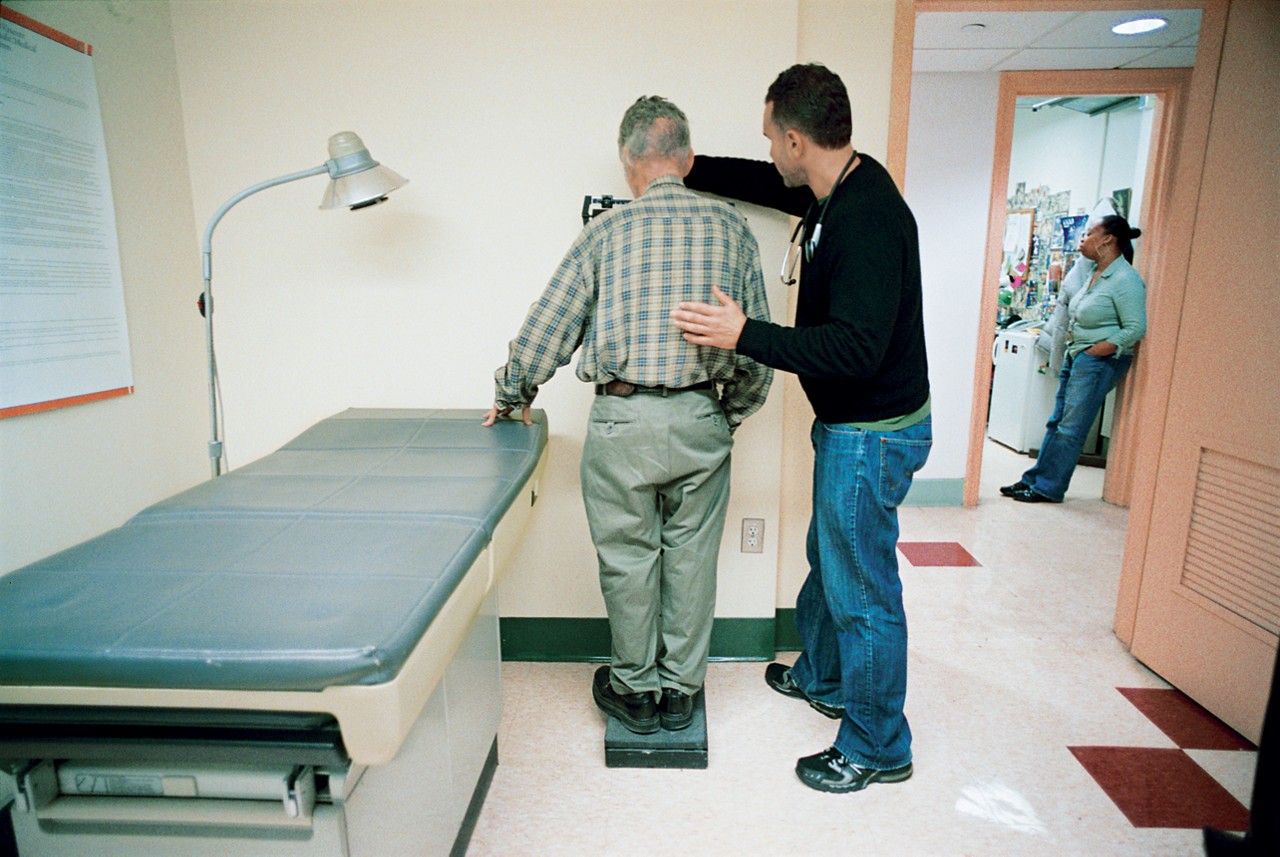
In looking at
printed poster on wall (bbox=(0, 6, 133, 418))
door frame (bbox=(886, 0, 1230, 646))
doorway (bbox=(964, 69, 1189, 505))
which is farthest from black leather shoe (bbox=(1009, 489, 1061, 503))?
printed poster on wall (bbox=(0, 6, 133, 418))

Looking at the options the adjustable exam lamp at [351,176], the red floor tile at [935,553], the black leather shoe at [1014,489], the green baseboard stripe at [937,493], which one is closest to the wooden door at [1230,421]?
the red floor tile at [935,553]

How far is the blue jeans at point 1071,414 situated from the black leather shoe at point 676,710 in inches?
121

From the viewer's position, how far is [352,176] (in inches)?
68.1

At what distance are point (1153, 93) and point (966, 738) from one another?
142 inches

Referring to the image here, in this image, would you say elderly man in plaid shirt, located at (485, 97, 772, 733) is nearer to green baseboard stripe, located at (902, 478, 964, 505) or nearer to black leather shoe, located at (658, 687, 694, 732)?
black leather shoe, located at (658, 687, 694, 732)

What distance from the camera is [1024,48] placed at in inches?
132

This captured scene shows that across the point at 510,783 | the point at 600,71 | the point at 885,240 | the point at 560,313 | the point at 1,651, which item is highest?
the point at 600,71

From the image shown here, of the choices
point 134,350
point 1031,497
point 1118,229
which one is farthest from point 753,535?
point 1118,229

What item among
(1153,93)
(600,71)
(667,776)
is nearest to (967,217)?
(1153,93)

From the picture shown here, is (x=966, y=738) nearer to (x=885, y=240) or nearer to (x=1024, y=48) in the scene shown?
(x=885, y=240)

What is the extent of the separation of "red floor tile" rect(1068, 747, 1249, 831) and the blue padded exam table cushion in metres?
1.60

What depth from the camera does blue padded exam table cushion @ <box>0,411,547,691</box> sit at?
2.69 feet

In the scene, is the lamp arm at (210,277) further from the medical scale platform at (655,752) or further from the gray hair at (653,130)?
the medical scale platform at (655,752)

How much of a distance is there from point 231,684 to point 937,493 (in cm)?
382
